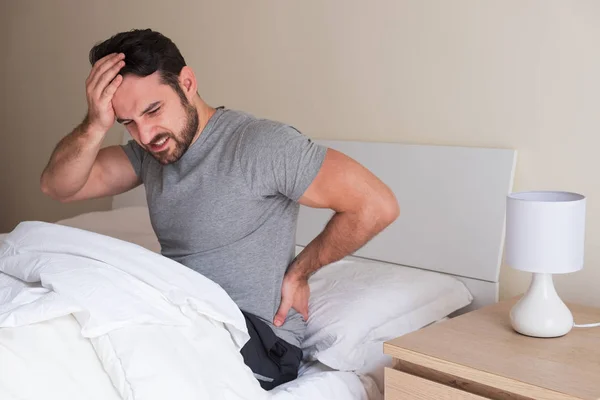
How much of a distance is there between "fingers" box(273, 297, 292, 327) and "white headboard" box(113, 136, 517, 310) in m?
0.63

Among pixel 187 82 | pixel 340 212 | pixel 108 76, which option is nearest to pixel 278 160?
pixel 340 212

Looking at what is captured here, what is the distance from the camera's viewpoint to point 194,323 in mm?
1498

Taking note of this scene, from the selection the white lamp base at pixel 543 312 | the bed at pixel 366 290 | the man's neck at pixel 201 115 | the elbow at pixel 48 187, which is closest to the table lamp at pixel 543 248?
the white lamp base at pixel 543 312

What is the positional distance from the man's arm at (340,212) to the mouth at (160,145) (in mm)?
331

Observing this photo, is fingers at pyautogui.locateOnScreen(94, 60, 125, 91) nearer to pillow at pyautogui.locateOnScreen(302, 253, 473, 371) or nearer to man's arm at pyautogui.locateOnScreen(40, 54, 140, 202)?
man's arm at pyautogui.locateOnScreen(40, 54, 140, 202)

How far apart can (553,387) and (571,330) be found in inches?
13.5

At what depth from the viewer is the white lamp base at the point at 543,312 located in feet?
5.32

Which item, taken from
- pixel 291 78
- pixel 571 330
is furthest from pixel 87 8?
pixel 571 330

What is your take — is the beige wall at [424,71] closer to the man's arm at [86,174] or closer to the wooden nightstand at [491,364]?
the wooden nightstand at [491,364]

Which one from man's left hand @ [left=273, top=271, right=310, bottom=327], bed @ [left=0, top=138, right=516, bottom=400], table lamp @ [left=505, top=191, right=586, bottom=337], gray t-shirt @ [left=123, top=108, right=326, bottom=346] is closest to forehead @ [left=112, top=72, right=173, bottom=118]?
gray t-shirt @ [left=123, top=108, right=326, bottom=346]

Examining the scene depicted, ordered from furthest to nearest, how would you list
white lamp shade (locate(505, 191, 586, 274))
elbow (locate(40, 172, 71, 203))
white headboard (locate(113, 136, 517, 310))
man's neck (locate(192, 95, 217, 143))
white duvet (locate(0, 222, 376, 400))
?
white headboard (locate(113, 136, 517, 310)) → elbow (locate(40, 172, 71, 203)) → man's neck (locate(192, 95, 217, 143)) → white lamp shade (locate(505, 191, 586, 274)) → white duvet (locate(0, 222, 376, 400))

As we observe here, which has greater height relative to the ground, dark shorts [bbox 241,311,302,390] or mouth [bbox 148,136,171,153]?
mouth [bbox 148,136,171,153]

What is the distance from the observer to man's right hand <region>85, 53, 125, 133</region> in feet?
5.49

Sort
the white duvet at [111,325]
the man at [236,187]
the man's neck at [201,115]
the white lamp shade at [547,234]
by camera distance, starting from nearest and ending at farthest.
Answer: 1. the white duvet at [111,325]
2. the white lamp shade at [547,234]
3. the man at [236,187]
4. the man's neck at [201,115]
